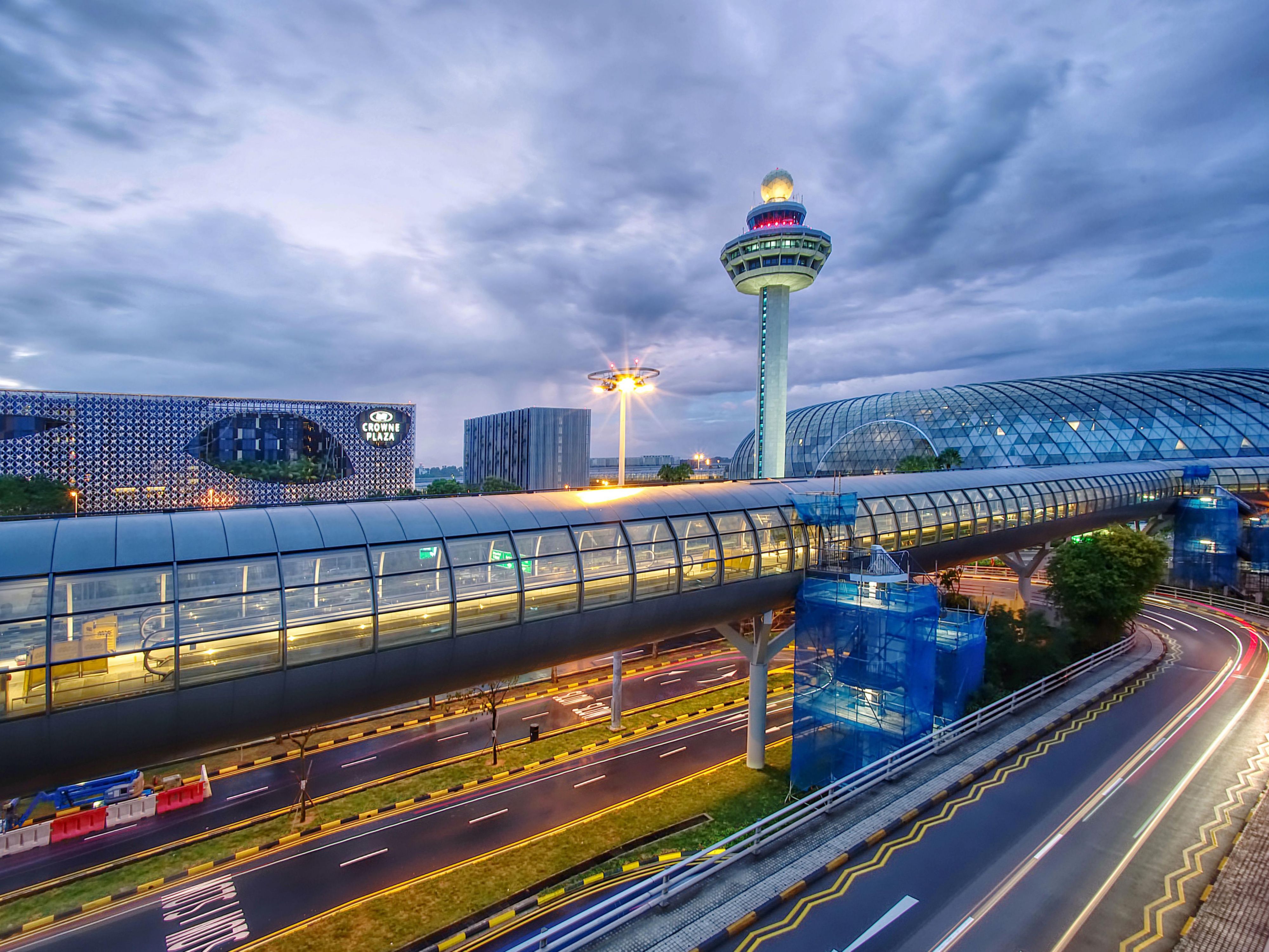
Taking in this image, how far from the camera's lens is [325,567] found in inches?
517

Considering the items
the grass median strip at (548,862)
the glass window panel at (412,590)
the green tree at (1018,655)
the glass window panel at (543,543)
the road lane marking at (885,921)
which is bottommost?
the grass median strip at (548,862)

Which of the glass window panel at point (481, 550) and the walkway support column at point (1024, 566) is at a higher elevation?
the glass window panel at point (481, 550)

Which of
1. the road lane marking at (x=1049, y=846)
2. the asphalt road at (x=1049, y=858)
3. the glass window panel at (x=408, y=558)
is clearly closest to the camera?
the asphalt road at (x=1049, y=858)

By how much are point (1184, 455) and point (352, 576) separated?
105039 millimetres

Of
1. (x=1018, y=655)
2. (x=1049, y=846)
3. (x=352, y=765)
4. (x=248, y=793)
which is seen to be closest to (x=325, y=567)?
(x=248, y=793)

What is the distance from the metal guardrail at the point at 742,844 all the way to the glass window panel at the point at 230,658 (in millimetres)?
7696

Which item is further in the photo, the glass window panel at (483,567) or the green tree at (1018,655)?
the green tree at (1018,655)

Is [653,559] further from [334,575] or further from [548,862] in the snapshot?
[548,862]

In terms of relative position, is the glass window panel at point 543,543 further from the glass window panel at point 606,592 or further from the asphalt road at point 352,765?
the asphalt road at point 352,765

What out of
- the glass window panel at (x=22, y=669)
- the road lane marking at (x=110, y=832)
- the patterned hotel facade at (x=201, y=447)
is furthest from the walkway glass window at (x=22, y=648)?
the patterned hotel facade at (x=201, y=447)

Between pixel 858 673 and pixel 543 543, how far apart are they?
1323 centimetres

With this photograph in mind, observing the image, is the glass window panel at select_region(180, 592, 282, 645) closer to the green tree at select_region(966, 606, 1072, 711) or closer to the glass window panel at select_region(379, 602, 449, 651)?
the glass window panel at select_region(379, 602, 449, 651)

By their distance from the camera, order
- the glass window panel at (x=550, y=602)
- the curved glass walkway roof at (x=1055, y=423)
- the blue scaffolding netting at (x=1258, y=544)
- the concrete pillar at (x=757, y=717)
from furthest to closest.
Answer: the curved glass walkway roof at (x=1055, y=423), the blue scaffolding netting at (x=1258, y=544), the concrete pillar at (x=757, y=717), the glass window panel at (x=550, y=602)

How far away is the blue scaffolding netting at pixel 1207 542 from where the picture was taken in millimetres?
54781
